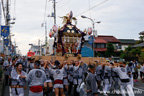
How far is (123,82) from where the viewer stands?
7.96 metres

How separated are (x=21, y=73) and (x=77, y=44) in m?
14.5

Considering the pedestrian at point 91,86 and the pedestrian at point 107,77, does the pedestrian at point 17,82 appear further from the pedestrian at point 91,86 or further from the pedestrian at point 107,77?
the pedestrian at point 107,77

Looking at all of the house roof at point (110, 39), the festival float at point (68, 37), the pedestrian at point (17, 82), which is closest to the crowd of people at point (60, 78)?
the pedestrian at point (17, 82)

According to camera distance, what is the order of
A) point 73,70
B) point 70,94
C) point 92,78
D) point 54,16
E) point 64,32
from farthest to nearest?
1. point 54,16
2. point 64,32
3. point 70,94
4. point 73,70
5. point 92,78

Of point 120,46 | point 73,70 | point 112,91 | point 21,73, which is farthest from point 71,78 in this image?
point 120,46

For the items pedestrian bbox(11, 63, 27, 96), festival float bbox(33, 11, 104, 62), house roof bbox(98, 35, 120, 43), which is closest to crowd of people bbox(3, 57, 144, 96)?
pedestrian bbox(11, 63, 27, 96)

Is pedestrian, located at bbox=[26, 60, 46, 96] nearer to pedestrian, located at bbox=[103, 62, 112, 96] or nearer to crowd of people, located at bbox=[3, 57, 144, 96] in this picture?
crowd of people, located at bbox=[3, 57, 144, 96]

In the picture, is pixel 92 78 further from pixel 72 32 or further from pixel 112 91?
pixel 72 32

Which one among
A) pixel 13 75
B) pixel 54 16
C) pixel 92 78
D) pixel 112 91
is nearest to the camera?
pixel 92 78

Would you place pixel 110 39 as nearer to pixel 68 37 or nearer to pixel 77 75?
pixel 68 37

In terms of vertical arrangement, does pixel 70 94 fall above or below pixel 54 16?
below

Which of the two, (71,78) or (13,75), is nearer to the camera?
(13,75)

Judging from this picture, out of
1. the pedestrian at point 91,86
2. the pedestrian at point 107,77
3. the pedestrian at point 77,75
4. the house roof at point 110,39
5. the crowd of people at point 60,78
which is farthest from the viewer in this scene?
the house roof at point 110,39

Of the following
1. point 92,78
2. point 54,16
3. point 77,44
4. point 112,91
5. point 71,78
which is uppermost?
point 54,16
